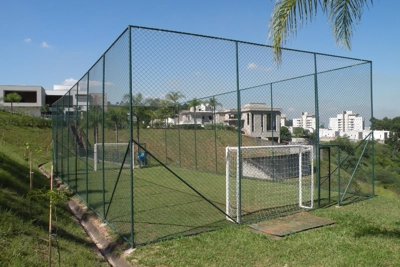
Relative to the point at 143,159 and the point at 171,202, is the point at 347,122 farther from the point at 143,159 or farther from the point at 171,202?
the point at 143,159

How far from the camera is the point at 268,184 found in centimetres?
942

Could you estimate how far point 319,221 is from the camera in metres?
5.98

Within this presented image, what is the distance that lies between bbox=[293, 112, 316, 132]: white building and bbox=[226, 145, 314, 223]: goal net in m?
0.71

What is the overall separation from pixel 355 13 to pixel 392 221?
144 inches

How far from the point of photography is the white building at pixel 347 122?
355 inches

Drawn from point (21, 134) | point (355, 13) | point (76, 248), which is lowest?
point (76, 248)

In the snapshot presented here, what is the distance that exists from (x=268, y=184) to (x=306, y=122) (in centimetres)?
197

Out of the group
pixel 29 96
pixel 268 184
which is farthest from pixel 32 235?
pixel 29 96

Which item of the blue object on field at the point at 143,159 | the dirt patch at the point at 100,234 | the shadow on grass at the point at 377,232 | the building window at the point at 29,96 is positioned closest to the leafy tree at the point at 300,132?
the shadow on grass at the point at 377,232

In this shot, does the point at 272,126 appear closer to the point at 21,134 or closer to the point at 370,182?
the point at 370,182

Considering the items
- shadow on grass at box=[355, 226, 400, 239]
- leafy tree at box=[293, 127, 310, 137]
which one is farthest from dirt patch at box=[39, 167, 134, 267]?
leafy tree at box=[293, 127, 310, 137]

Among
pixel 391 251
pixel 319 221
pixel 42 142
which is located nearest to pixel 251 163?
pixel 319 221

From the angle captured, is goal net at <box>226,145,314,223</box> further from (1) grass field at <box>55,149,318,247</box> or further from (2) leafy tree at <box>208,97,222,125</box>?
(2) leafy tree at <box>208,97,222,125</box>

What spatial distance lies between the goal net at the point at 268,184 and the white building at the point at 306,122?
0.71 m
